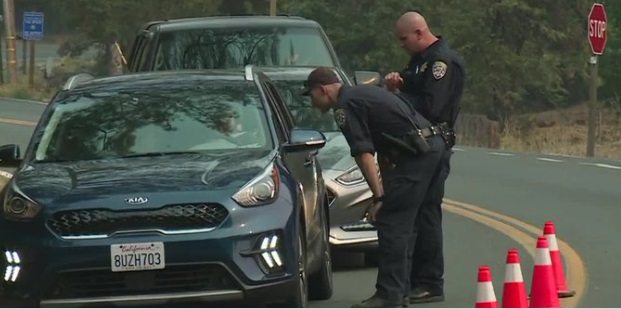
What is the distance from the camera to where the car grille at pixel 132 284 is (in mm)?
8531

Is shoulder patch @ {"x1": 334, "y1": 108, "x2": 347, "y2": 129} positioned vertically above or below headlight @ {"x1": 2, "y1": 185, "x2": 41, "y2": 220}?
above

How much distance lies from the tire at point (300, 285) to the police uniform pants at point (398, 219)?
64 centimetres

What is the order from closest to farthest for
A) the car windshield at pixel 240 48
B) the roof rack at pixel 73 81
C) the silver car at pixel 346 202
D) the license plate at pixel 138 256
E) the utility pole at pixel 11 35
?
the license plate at pixel 138 256, the roof rack at pixel 73 81, the silver car at pixel 346 202, the car windshield at pixel 240 48, the utility pole at pixel 11 35

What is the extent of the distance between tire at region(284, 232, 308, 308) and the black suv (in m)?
6.36

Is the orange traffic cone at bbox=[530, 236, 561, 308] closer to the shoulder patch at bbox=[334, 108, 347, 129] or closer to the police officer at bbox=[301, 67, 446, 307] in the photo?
the police officer at bbox=[301, 67, 446, 307]

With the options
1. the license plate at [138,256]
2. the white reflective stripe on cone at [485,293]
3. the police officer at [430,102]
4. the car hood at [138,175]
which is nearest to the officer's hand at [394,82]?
the police officer at [430,102]

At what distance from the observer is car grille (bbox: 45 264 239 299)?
8.53 meters

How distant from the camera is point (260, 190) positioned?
28.7 ft

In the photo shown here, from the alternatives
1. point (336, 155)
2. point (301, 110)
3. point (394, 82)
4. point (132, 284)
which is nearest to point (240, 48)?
point (301, 110)

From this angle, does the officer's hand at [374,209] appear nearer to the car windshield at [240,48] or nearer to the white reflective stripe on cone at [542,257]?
the white reflective stripe on cone at [542,257]

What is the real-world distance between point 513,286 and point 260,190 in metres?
1.59

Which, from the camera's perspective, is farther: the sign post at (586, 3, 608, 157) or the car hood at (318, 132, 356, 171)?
the sign post at (586, 3, 608, 157)

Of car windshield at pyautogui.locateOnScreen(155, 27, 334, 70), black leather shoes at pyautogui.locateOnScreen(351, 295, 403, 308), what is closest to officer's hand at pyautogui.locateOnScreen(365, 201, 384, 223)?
black leather shoes at pyautogui.locateOnScreen(351, 295, 403, 308)

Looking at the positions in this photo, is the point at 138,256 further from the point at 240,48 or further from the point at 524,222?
the point at 524,222
